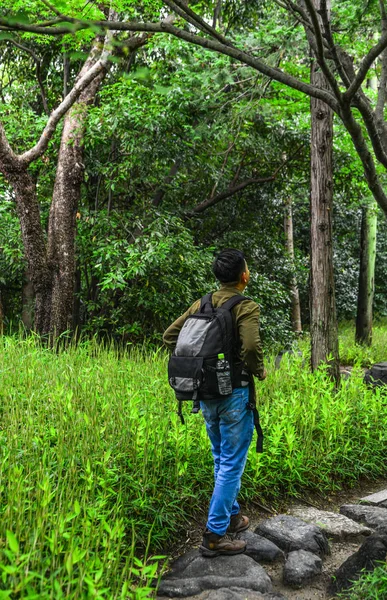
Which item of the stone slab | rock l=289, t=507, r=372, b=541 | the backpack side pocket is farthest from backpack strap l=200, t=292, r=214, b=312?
the stone slab

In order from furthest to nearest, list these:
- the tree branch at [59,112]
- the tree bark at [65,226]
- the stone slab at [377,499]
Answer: the tree bark at [65,226], the tree branch at [59,112], the stone slab at [377,499]

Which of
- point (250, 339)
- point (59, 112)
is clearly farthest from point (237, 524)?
point (59, 112)

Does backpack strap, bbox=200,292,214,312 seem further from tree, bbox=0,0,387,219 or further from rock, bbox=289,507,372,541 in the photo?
rock, bbox=289,507,372,541

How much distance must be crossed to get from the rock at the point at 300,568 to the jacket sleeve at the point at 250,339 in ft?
4.31

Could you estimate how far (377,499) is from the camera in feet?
17.6

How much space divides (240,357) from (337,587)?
159 cm

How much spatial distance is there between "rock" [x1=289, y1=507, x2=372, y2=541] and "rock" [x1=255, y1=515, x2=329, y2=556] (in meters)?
0.12

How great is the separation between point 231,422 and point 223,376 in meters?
0.35

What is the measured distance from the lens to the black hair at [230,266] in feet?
13.3

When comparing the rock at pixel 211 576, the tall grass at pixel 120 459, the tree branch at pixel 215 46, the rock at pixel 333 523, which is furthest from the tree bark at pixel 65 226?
the tree branch at pixel 215 46

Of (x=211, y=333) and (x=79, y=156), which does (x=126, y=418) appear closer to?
(x=211, y=333)

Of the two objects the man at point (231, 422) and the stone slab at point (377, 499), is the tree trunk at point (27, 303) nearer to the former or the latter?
the stone slab at point (377, 499)

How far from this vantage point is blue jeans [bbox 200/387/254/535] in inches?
153

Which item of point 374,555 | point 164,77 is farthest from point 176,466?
point 164,77
